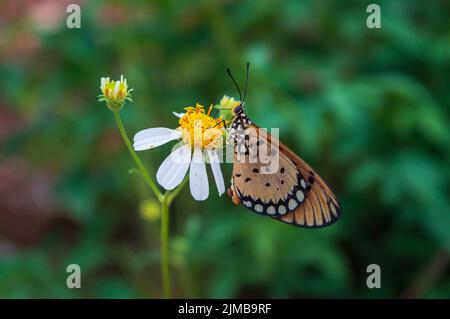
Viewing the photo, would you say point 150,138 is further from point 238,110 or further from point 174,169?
point 238,110

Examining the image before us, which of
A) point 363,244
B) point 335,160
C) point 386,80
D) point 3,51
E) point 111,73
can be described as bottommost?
point 363,244

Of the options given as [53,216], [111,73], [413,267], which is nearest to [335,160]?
[413,267]

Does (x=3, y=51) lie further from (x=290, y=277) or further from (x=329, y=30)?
(x=290, y=277)

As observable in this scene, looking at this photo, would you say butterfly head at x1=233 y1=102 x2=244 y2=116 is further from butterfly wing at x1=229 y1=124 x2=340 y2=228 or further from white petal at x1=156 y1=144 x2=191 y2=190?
white petal at x1=156 y1=144 x2=191 y2=190

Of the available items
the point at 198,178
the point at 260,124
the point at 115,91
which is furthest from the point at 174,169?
the point at 260,124

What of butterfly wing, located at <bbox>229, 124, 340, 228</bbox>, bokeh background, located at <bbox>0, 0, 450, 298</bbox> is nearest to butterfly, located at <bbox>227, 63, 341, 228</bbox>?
butterfly wing, located at <bbox>229, 124, 340, 228</bbox>

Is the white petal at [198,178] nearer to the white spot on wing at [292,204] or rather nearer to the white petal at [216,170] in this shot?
the white petal at [216,170]
